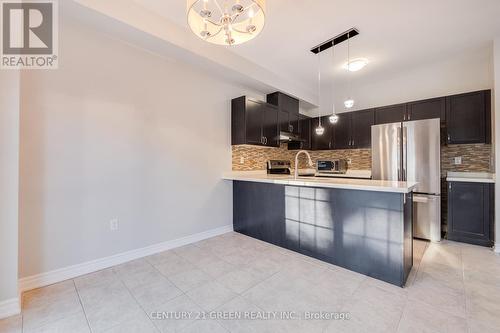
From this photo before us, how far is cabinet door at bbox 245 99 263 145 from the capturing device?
3.56 metres

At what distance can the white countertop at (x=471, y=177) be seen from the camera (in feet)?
9.52

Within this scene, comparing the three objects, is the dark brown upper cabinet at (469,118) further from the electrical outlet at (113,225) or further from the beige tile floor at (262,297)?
the electrical outlet at (113,225)

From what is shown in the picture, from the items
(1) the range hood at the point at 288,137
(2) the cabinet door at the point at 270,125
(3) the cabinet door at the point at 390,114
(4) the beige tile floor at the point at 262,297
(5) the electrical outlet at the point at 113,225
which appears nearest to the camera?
(4) the beige tile floor at the point at 262,297

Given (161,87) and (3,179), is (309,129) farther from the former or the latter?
(3,179)

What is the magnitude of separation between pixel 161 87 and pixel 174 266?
2188 mm

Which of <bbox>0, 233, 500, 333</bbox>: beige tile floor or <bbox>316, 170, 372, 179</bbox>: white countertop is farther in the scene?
<bbox>316, 170, 372, 179</bbox>: white countertop

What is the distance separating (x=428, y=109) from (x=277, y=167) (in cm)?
262

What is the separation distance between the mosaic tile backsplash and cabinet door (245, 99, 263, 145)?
1.11 feet

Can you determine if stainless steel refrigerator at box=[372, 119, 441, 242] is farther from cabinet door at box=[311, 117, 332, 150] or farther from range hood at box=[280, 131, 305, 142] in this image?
range hood at box=[280, 131, 305, 142]

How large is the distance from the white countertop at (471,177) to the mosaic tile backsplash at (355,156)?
0.33 ft

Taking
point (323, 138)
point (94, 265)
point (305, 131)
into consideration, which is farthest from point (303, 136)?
point (94, 265)

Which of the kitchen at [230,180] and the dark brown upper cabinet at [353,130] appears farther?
the dark brown upper cabinet at [353,130]

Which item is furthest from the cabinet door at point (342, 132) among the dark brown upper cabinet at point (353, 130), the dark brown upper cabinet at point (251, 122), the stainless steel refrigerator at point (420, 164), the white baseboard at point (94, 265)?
the white baseboard at point (94, 265)

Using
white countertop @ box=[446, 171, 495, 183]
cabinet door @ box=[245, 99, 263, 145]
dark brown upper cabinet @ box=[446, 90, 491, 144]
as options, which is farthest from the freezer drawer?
cabinet door @ box=[245, 99, 263, 145]
